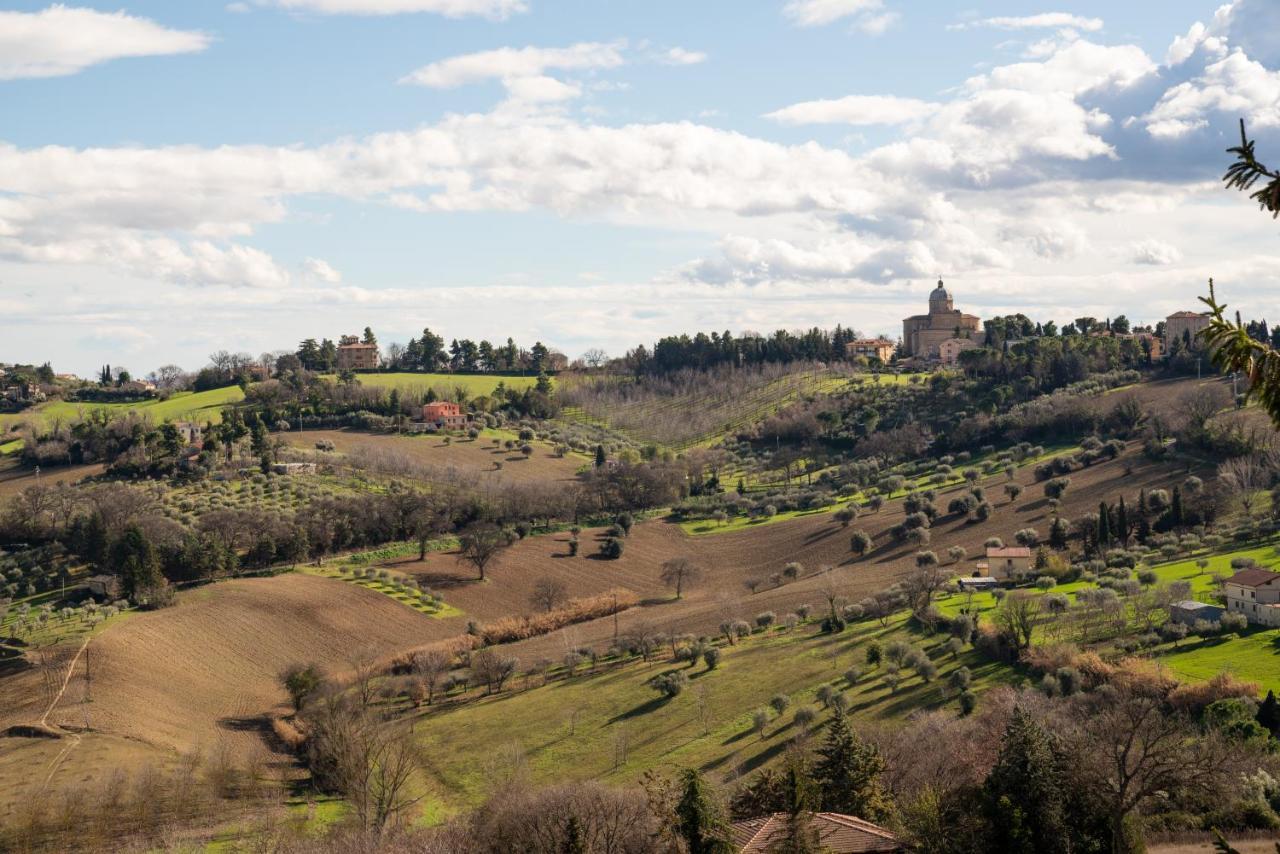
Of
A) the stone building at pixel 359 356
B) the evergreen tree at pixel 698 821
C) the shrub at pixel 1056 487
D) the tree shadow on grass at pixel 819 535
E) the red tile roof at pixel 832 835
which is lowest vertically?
the tree shadow on grass at pixel 819 535

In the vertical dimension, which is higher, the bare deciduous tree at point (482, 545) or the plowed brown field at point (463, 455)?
the plowed brown field at point (463, 455)

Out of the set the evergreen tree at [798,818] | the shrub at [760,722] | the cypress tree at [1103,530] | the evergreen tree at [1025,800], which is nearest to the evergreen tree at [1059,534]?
the cypress tree at [1103,530]

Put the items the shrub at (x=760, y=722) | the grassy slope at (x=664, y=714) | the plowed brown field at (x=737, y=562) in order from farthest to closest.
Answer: the plowed brown field at (x=737, y=562) → the shrub at (x=760, y=722) → the grassy slope at (x=664, y=714)

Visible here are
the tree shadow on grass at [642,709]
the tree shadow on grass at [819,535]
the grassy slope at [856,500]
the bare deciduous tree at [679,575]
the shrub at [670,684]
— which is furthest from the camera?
the grassy slope at [856,500]

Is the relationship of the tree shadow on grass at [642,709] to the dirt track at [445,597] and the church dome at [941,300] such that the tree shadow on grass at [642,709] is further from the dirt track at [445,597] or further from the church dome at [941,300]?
the church dome at [941,300]

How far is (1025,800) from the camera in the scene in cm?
3284

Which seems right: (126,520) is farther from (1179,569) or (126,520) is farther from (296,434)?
(1179,569)

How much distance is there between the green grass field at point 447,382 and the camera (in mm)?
167125

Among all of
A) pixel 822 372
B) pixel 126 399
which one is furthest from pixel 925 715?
pixel 126 399

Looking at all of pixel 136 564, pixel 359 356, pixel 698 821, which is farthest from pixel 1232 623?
pixel 359 356

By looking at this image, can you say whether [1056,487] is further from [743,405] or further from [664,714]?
[743,405]

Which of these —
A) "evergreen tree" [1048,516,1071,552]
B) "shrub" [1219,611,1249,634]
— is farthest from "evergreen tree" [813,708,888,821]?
"evergreen tree" [1048,516,1071,552]

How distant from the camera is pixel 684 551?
101 meters

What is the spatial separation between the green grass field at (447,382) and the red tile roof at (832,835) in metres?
131
